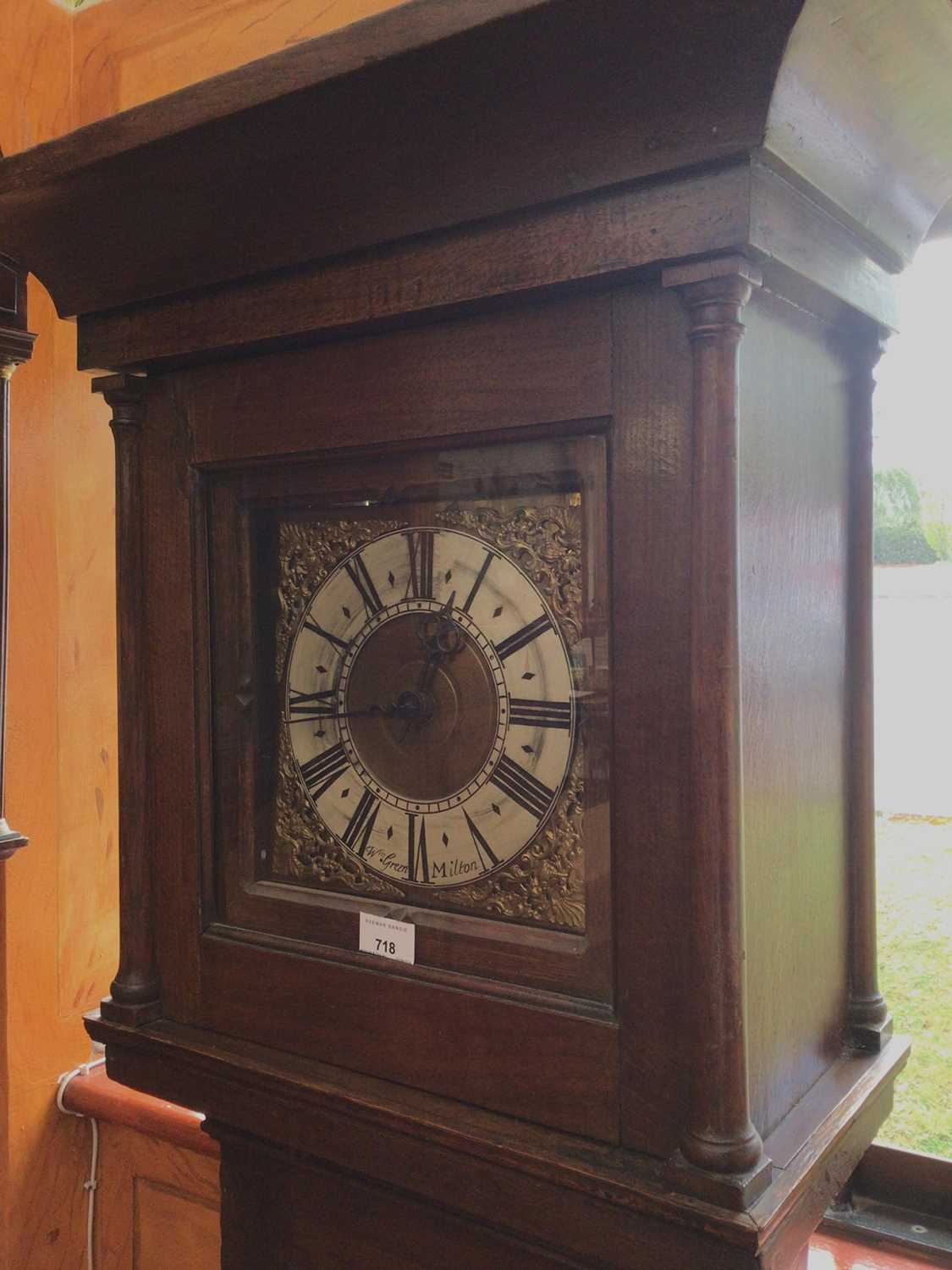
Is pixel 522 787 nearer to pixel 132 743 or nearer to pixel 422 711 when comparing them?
pixel 422 711

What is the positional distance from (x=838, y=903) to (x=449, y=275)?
1.95ft

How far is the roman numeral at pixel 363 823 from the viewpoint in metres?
0.92

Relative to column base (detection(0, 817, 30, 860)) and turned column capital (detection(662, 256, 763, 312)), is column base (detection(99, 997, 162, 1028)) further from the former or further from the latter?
turned column capital (detection(662, 256, 763, 312))

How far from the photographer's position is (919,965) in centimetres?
119

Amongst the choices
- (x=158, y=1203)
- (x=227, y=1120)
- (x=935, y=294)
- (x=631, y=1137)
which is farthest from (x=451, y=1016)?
(x=158, y=1203)

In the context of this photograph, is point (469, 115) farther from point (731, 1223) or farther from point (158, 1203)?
point (158, 1203)

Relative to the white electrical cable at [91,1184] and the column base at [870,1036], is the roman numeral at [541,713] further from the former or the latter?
the white electrical cable at [91,1184]

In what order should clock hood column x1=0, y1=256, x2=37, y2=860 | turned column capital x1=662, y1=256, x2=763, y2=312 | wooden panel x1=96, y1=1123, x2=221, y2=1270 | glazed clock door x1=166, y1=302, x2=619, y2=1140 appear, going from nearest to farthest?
turned column capital x1=662, y1=256, x2=763, y2=312, glazed clock door x1=166, y1=302, x2=619, y2=1140, clock hood column x1=0, y1=256, x2=37, y2=860, wooden panel x1=96, y1=1123, x2=221, y2=1270

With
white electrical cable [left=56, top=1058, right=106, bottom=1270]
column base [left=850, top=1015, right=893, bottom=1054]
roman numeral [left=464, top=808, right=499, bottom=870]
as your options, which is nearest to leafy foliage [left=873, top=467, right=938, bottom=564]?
column base [left=850, top=1015, right=893, bottom=1054]

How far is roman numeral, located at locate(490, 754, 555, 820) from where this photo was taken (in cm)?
82

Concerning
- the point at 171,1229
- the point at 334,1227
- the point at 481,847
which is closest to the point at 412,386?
the point at 481,847

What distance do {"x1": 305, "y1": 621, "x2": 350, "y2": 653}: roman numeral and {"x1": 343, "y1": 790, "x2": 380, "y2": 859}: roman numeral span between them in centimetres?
13

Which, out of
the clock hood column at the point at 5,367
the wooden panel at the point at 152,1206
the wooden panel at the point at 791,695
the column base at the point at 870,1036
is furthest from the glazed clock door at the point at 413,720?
the wooden panel at the point at 152,1206

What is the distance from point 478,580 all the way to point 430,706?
111 millimetres
